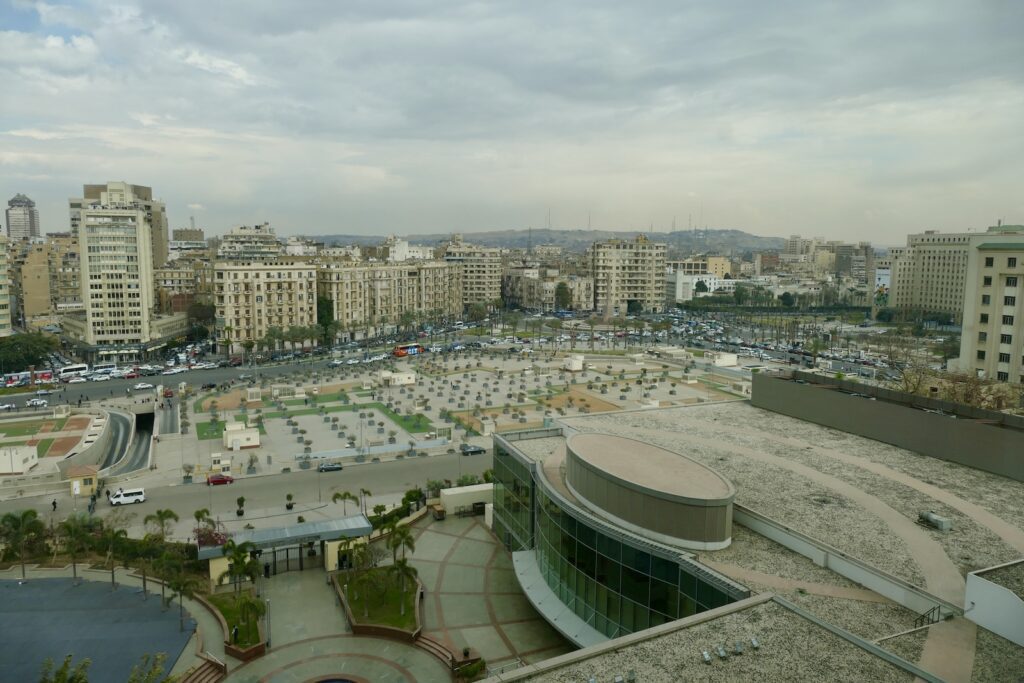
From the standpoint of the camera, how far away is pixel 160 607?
52.7 feet

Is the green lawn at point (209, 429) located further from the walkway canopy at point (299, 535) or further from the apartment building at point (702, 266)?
the apartment building at point (702, 266)

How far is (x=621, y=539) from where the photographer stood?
488 inches

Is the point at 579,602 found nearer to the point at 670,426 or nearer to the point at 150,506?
the point at 670,426

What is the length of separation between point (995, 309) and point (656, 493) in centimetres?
2899

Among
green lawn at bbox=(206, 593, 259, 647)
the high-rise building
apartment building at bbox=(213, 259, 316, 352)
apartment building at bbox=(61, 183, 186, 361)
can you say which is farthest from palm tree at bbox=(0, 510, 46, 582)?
the high-rise building

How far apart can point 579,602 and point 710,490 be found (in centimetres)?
333

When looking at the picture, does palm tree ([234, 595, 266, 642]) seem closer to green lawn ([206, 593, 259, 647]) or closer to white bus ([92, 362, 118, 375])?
green lawn ([206, 593, 259, 647])

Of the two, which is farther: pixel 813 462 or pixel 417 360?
pixel 417 360

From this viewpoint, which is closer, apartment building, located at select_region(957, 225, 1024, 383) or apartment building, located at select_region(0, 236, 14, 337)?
apartment building, located at select_region(957, 225, 1024, 383)

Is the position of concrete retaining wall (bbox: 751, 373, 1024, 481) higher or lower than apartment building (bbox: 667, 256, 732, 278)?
lower

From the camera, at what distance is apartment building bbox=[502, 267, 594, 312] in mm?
93188

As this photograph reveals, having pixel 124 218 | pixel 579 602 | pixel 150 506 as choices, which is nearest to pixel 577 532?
pixel 579 602

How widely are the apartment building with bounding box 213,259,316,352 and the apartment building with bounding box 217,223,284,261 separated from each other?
2.52 meters

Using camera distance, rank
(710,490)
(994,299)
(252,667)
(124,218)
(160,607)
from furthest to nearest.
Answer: (124,218) → (994,299) → (160,607) → (252,667) → (710,490)
